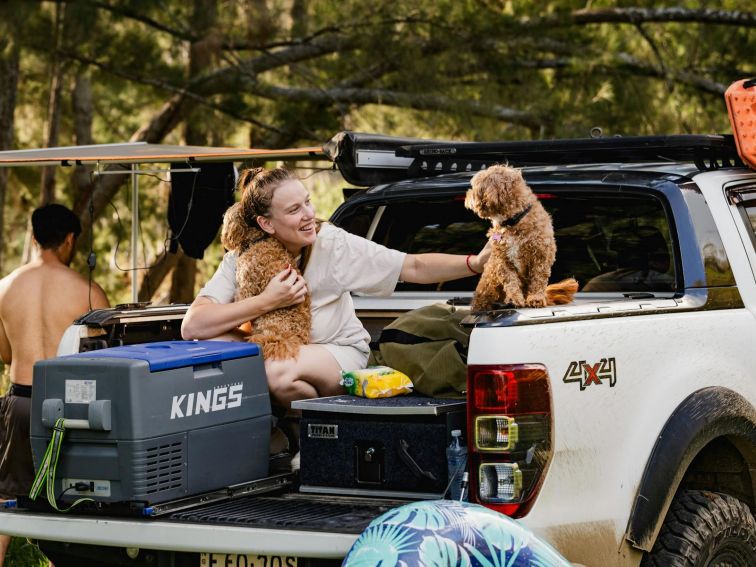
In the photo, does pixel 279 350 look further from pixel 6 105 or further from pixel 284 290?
pixel 6 105

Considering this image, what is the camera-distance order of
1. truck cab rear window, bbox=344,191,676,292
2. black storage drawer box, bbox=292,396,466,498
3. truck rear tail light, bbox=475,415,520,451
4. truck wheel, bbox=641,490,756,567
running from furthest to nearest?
truck cab rear window, bbox=344,191,676,292 → truck wheel, bbox=641,490,756,567 → black storage drawer box, bbox=292,396,466,498 → truck rear tail light, bbox=475,415,520,451

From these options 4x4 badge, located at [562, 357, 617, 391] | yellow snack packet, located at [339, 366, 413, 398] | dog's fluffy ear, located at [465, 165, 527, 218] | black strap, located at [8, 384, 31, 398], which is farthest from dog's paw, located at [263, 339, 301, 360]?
black strap, located at [8, 384, 31, 398]

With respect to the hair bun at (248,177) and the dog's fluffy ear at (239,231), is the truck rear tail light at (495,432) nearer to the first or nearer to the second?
the dog's fluffy ear at (239,231)

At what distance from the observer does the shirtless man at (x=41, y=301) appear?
18.8 feet

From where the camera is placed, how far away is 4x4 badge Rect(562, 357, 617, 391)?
366 centimetres

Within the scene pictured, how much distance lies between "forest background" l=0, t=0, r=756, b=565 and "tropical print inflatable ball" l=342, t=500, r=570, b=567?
8.30 metres

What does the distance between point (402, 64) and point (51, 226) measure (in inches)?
256


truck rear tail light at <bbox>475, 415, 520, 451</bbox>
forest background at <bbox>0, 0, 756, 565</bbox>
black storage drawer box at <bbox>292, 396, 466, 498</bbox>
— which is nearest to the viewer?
truck rear tail light at <bbox>475, 415, 520, 451</bbox>

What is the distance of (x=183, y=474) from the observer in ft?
12.9

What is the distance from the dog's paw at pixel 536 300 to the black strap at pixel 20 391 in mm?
2490

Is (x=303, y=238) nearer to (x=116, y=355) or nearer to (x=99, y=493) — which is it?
(x=116, y=355)

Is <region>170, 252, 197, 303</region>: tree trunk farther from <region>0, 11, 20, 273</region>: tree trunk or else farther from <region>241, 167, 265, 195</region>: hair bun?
<region>241, 167, 265, 195</region>: hair bun

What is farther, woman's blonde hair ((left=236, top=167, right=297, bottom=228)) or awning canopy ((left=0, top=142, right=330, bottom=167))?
awning canopy ((left=0, top=142, right=330, bottom=167))

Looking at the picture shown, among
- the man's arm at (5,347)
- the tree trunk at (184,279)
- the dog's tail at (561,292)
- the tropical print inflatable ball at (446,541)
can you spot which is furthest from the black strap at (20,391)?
the tree trunk at (184,279)
